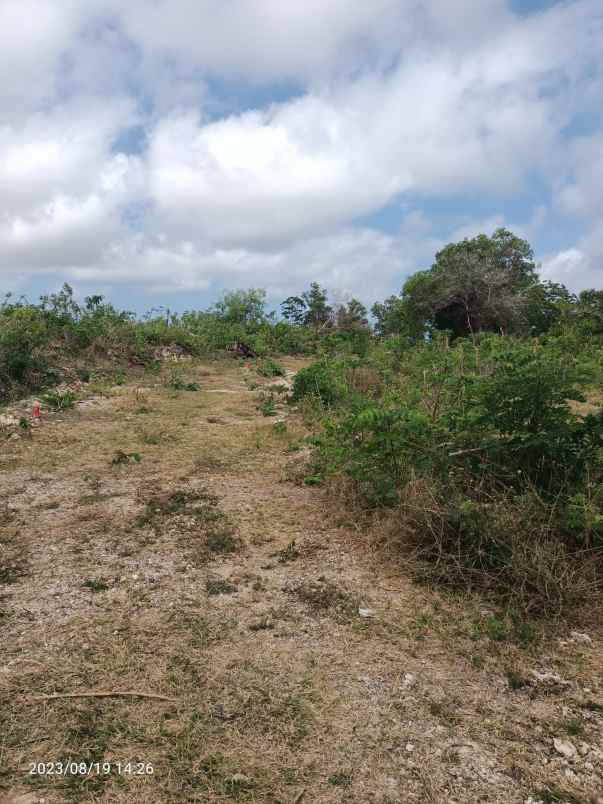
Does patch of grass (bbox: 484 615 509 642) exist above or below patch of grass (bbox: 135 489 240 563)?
below

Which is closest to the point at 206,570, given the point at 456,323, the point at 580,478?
the point at 580,478

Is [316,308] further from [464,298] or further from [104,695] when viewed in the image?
[104,695]

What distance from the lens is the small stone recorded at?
2.03m

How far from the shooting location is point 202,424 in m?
7.40

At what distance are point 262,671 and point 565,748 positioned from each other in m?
1.21

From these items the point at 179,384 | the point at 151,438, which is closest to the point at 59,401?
the point at 151,438

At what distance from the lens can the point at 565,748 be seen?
6.75 feet

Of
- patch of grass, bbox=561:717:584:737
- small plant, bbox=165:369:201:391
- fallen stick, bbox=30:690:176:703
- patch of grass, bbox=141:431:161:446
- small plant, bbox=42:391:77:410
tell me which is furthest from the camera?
small plant, bbox=165:369:201:391

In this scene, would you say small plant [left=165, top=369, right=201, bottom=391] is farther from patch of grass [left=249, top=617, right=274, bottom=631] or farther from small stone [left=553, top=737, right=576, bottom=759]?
small stone [left=553, top=737, right=576, bottom=759]

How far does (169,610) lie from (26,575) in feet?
3.28

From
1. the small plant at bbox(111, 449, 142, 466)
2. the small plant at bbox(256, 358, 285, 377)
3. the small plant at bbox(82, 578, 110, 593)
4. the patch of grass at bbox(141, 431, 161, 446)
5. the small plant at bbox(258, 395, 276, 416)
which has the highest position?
the small plant at bbox(256, 358, 285, 377)

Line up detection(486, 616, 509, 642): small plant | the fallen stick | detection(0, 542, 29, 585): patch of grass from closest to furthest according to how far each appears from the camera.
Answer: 1. the fallen stick
2. detection(486, 616, 509, 642): small plant
3. detection(0, 542, 29, 585): patch of grass

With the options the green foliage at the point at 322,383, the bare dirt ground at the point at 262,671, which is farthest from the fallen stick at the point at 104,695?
the green foliage at the point at 322,383

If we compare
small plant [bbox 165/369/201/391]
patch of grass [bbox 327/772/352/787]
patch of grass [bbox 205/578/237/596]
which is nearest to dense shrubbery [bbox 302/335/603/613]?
patch of grass [bbox 205/578/237/596]
